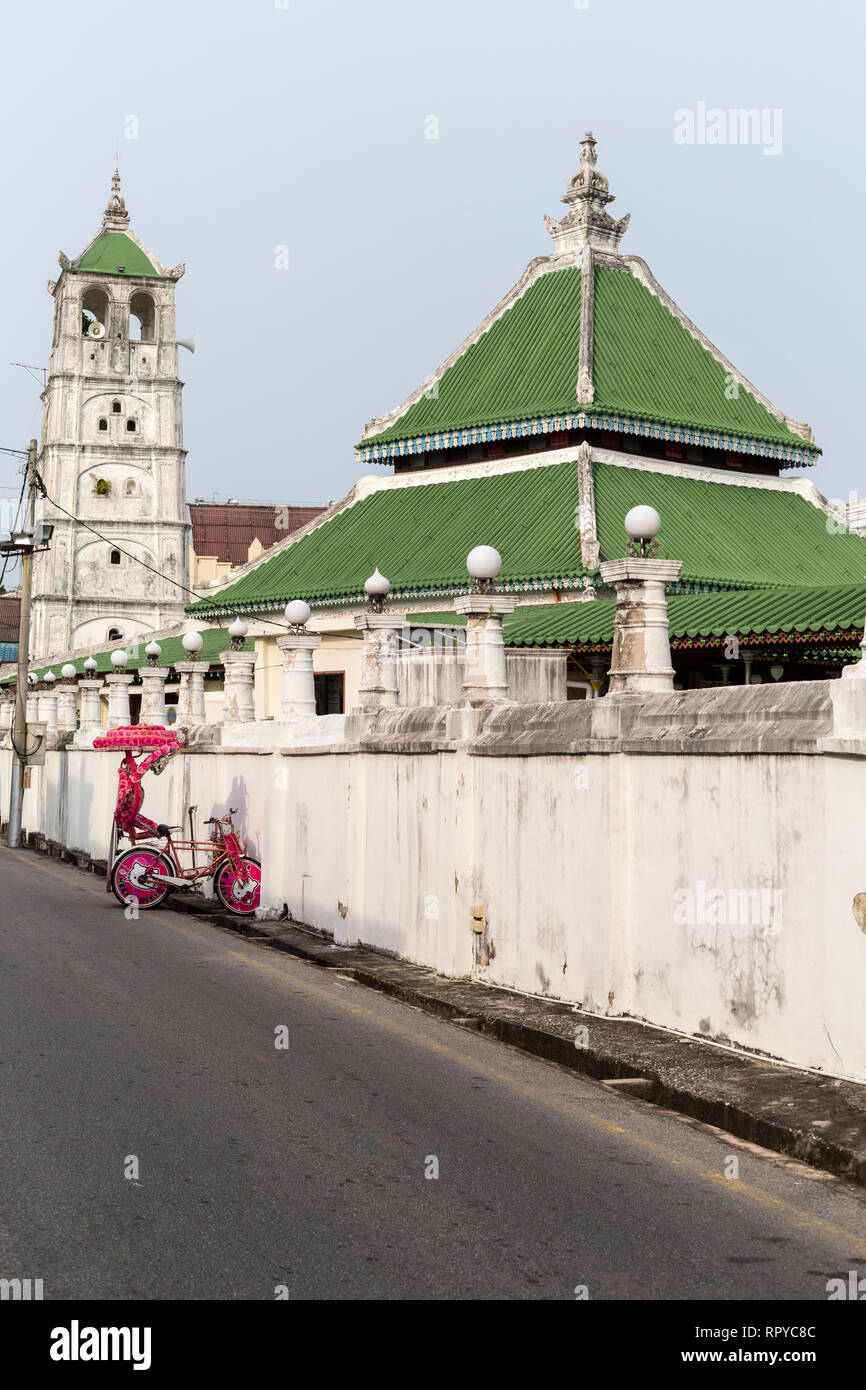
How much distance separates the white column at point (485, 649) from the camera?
46.4ft

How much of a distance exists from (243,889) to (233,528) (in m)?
72.9

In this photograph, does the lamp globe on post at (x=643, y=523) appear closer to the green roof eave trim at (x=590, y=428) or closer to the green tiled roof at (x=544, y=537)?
the green tiled roof at (x=544, y=537)

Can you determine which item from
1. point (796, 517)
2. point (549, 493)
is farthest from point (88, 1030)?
point (796, 517)

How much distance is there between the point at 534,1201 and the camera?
6906mm

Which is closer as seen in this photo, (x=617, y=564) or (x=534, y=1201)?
(x=534, y=1201)

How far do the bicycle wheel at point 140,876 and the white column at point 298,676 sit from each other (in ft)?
10.3

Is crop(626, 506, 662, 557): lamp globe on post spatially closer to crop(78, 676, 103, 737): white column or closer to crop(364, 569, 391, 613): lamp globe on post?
crop(364, 569, 391, 613): lamp globe on post

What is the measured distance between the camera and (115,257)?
8844cm

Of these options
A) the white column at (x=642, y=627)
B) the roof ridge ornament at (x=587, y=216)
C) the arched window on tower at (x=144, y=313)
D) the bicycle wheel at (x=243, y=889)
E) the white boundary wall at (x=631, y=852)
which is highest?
the arched window on tower at (x=144, y=313)

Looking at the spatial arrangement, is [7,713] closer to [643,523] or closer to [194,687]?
[194,687]

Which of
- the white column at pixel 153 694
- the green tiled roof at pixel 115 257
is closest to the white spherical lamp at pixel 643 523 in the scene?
the white column at pixel 153 694

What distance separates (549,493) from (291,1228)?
24.9 meters
